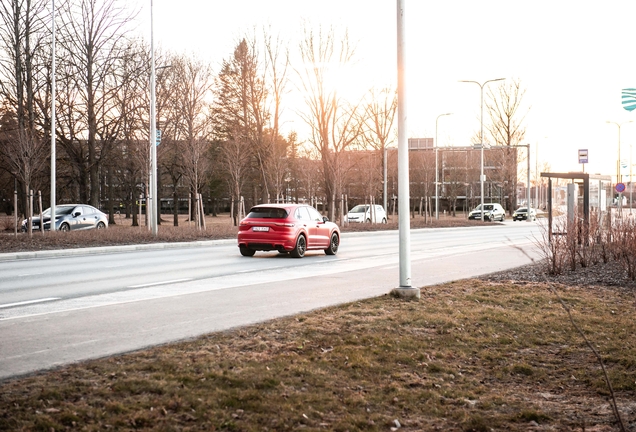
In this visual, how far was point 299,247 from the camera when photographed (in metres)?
21.3

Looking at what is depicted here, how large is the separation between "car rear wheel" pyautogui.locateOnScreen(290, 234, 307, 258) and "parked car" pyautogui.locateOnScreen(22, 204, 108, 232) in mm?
16424

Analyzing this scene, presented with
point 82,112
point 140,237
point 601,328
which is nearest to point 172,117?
point 82,112

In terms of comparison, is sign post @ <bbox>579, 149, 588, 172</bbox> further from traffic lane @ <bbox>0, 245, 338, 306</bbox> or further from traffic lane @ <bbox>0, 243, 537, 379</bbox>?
traffic lane @ <bbox>0, 243, 537, 379</bbox>

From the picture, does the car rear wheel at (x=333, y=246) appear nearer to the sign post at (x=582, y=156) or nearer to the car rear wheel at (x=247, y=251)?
the car rear wheel at (x=247, y=251)

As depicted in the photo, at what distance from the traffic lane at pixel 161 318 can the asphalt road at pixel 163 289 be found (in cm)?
1

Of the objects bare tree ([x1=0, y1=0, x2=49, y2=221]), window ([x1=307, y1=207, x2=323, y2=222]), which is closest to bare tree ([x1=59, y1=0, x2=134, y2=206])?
bare tree ([x1=0, y1=0, x2=49, y2=221])

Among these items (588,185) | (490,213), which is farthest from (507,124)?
(588,185)

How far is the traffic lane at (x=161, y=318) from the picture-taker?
7531mm

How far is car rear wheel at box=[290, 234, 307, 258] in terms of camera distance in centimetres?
2122

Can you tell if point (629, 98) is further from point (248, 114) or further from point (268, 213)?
point (248, 114)

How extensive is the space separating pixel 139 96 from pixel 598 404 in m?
44.9

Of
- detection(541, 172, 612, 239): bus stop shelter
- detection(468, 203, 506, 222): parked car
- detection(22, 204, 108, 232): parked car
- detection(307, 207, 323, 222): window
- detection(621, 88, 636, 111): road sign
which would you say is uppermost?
detection(621, 88, 636, 111): road sign

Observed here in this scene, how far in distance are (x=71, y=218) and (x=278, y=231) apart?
17585mm

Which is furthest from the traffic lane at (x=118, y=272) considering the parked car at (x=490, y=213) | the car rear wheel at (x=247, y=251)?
the parked car at (x=490, y=213)
